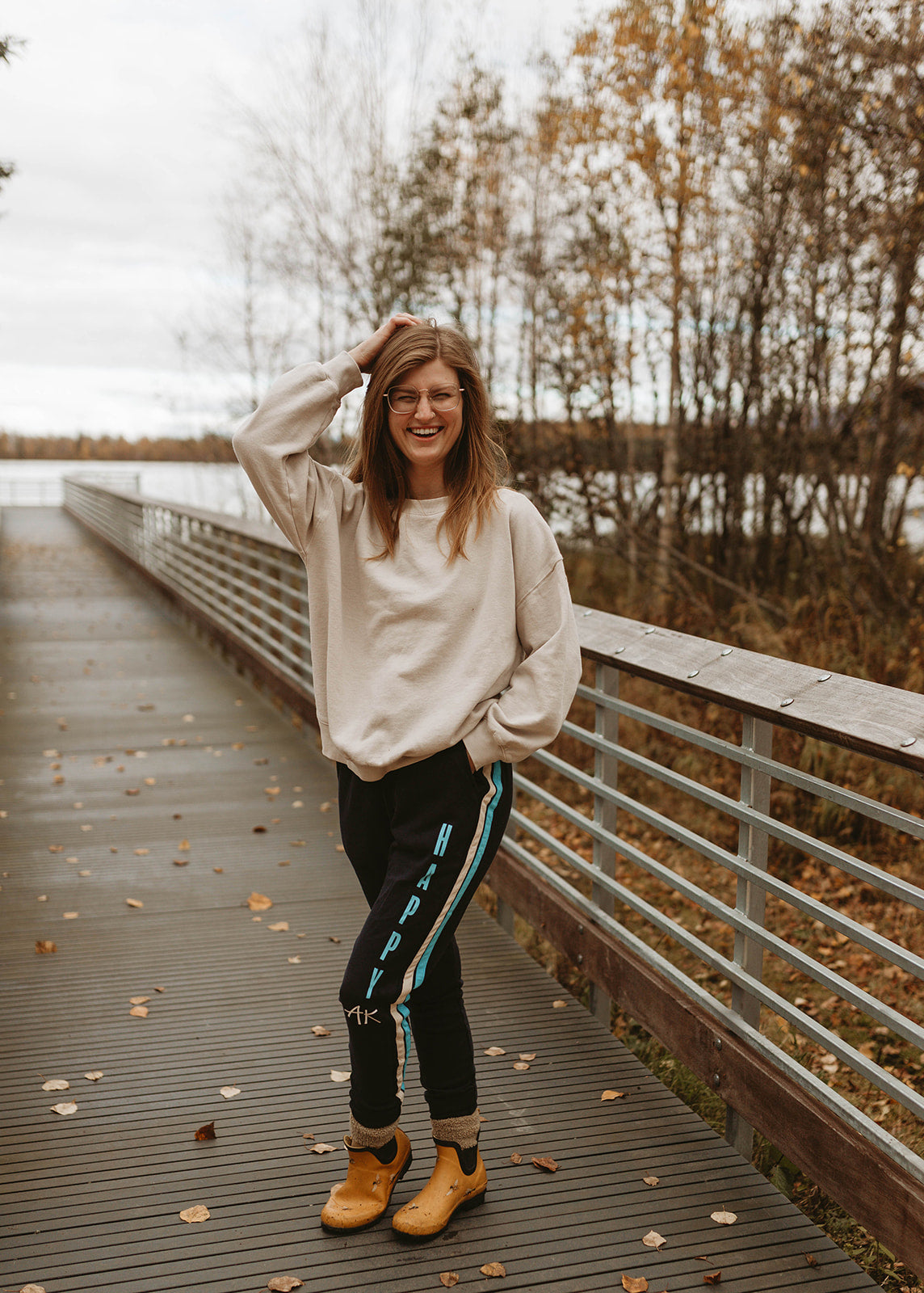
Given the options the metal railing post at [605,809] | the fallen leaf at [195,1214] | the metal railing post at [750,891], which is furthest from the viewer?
the metal railing post at [605,809]

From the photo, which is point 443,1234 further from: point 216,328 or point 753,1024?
point 216,328

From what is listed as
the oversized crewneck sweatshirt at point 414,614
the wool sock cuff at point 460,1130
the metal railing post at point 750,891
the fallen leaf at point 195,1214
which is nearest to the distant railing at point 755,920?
the metal railing post at point 750,891

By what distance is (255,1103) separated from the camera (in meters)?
3.32

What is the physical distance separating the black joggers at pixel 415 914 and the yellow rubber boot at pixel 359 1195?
0.13 metres

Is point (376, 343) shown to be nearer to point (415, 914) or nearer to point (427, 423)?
point (427, 423)

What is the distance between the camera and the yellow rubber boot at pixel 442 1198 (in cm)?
265

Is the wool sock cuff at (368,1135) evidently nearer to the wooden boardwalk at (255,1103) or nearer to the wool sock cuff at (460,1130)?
the wool sock cuff at (460,1130)

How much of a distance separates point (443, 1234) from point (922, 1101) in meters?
1.13

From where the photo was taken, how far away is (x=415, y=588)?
256cm

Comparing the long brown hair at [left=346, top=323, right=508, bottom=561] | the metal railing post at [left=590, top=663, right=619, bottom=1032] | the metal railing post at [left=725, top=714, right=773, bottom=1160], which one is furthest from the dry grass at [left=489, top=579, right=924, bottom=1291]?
the long brown hair at [left=346, top=323, right=508, bottom=561]

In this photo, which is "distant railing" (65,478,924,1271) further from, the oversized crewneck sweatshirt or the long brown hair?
the long brown hair

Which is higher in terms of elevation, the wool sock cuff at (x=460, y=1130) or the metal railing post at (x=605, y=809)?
the metal railing post at (x=605, y=809)

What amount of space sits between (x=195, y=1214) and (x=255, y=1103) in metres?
0.55

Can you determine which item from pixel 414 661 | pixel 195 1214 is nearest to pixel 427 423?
pixel 414 661
